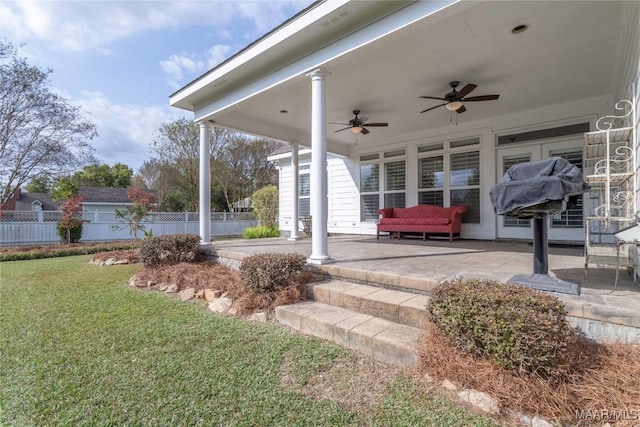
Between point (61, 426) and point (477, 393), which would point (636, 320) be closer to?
point (477, 393)

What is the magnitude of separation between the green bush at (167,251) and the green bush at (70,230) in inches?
280

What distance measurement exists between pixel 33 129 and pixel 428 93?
15.9 metres

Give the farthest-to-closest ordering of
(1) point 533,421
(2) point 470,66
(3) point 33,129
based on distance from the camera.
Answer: (3) point 33,129, (2) point 470,66, (1) point 533,421

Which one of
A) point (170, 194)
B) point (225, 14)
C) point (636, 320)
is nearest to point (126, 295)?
point (225, 14)

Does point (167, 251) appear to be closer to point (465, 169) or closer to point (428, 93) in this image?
point (428, 93)

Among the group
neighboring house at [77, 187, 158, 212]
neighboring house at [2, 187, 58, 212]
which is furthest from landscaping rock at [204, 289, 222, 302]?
neighboring house at [2, 187, 58, 212]

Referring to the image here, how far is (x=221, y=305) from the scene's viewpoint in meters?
3.55

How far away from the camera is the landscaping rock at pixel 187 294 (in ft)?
13.2

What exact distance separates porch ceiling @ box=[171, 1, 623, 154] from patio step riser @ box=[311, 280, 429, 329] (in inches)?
110

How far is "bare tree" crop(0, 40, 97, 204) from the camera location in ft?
37.6

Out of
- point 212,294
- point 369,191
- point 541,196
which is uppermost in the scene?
point 369,191

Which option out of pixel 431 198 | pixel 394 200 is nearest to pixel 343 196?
pixel 394 200

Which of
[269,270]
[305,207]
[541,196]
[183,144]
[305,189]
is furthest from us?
[183,144]

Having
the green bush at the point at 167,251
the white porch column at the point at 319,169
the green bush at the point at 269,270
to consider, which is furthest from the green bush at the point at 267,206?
the green bush at the point at 269,270
